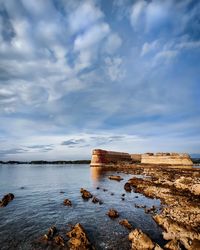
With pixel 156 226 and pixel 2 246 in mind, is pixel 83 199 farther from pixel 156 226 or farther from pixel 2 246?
pixel 2 246

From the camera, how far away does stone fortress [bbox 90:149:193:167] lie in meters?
92.8

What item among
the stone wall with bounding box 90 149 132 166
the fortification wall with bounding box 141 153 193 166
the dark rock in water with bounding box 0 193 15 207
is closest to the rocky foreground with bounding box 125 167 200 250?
the dark rock in water with bounding box 0 193 15 207

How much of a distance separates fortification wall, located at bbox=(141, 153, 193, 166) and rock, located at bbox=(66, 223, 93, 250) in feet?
282

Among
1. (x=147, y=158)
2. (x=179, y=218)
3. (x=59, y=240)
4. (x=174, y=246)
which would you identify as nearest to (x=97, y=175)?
(x=179, y=218)

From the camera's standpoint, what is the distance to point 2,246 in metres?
12.6

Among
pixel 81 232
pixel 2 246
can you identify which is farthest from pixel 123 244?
pixel 2 246

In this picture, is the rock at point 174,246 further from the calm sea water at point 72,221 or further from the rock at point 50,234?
the rock at point 50,234

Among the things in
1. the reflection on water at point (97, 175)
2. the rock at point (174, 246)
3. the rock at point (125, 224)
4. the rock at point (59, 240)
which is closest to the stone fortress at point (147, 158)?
the reflection on water at point (97, 175)

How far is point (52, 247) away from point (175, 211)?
35.9 feet

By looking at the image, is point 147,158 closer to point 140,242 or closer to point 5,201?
point 5,201

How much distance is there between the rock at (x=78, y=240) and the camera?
1223cm

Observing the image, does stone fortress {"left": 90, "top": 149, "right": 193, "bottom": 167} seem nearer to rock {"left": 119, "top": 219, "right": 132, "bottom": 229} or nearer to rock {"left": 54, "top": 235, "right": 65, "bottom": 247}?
rock {"left": 119, "top": 219, "right": 132, "bottom": 229}

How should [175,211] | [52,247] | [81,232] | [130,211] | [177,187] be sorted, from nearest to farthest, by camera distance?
[52,247] < [81,232] < [175,211] < [130,211] < [177,187]

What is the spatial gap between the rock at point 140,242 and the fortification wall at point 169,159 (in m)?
85.3
